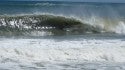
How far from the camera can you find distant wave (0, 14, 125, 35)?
22.6m

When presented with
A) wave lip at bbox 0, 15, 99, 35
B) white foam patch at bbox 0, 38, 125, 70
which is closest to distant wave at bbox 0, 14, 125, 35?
wave lip at bbox 0, 15, 99, 35

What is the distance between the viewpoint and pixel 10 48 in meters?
15.2

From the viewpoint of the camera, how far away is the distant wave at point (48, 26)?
74.1ft

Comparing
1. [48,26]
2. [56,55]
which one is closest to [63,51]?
[56,55]

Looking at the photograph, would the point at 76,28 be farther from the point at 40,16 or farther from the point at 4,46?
the point at 4,46

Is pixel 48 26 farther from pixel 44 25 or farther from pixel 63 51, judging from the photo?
pixel 63 51

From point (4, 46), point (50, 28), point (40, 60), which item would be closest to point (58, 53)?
point (40, 60)

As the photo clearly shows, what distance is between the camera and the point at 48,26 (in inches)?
927

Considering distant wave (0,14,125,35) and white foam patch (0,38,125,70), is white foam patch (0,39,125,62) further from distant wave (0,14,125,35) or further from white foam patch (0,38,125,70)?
distant wave (0,14,125,35)

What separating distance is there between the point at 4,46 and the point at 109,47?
3.67 meters

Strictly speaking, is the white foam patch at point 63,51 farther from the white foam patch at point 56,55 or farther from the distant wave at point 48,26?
the distant wave at point 48,26

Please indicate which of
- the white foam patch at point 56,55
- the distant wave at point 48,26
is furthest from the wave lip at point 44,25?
the white foam patch at point 56,55

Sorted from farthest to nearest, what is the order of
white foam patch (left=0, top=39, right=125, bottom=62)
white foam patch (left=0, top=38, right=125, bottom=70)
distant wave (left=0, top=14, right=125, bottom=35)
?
distant wave (left=0, top=14, right=125, bottom=35) → white foam patch (left=0, top=39, right=125, bottom=62) → white foam patch (left=0, top=38, right=125, bottom=70)

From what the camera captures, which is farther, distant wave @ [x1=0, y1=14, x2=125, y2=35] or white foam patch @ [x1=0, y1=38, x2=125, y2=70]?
distant wave @ [x1=0, y1=14, x2=125, y2=35]
